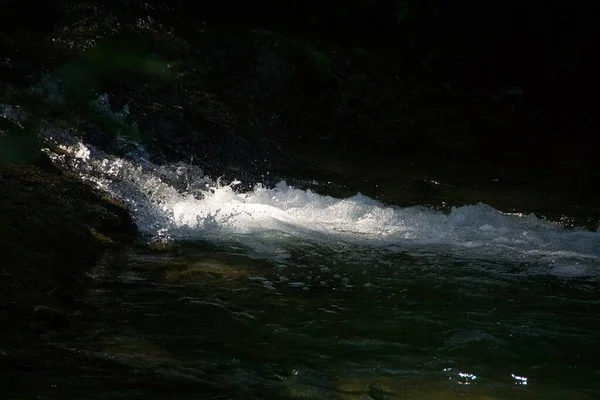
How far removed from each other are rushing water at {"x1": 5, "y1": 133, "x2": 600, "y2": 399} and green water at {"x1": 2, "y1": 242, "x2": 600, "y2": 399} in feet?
0.04

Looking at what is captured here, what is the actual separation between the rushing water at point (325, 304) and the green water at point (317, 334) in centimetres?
1

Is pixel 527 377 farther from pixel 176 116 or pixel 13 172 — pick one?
pixel 176 116

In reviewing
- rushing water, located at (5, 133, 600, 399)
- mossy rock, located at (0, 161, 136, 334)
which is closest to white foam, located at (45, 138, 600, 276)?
rushing water, located at (5, 133, 600, 399)

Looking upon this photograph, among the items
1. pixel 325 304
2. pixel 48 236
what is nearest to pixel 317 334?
pixel 325 304

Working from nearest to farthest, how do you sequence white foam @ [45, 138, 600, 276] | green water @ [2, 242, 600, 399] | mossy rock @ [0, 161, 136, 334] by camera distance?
green water @ [2, 242, 600, 399] → mossy rock @ [0, 161, 136, 334] → white foam @ [45, 138, 600, 276]

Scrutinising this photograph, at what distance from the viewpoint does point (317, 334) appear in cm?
371

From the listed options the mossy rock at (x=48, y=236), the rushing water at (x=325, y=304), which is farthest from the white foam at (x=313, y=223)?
the mossy rock at (x=48, y=236)

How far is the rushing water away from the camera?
3152 mm

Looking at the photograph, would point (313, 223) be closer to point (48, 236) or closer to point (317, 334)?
point (48, 236)

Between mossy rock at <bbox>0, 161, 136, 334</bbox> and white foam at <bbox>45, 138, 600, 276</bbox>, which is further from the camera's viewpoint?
white foam at <bbox>45, 138, 600, 276</bbox>

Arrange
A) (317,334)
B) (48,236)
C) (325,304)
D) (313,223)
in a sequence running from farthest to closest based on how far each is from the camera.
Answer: (313,223) → (48,236) → (325,304) → (317,334)

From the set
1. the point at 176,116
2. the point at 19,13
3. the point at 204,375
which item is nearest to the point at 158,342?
the point at 204,375

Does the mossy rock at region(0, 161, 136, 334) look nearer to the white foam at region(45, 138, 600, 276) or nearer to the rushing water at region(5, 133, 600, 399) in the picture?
the rushing water at region(5, 133, 600, 399)

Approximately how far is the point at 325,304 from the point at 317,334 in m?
0.48
